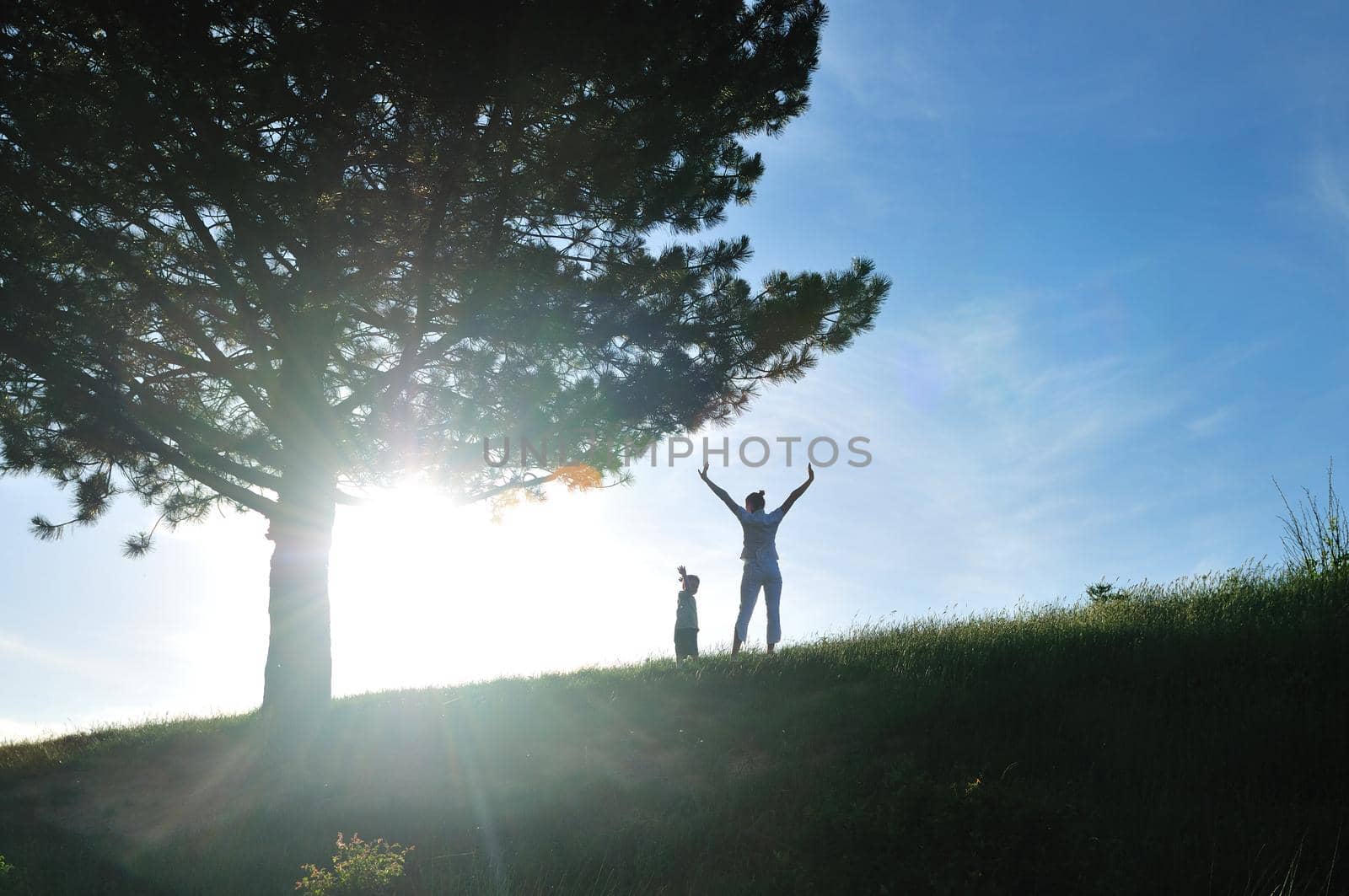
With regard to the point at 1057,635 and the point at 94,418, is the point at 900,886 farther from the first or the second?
the point at 94,418

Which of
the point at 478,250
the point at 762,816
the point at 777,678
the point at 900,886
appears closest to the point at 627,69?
the point at 478,250

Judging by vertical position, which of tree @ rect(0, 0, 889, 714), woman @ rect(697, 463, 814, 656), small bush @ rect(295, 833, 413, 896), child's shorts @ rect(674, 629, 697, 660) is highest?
tree @ rect(0, 0, 889, 714)

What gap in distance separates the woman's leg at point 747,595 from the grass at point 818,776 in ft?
1.60

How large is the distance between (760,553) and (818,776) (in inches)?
158

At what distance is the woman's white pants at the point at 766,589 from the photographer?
1157cm

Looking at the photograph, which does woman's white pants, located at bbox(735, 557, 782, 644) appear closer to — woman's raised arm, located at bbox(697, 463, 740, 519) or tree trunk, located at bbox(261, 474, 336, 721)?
woman's raised arm, located at bbox(697, 463, 740, 519)

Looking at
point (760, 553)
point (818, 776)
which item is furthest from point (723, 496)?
point (818, 776)

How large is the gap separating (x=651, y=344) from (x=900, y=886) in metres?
7.33

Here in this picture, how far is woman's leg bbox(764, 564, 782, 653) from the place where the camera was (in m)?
11.6

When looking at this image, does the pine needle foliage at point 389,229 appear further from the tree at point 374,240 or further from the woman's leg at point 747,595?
the woman's leg at point 747,595

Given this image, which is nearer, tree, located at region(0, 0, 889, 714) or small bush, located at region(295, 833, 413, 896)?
small bush, located at region(295, 833, 413, 896)

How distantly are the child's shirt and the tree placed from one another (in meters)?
2.31

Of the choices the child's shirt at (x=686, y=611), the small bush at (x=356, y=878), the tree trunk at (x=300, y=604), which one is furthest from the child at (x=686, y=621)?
the small bush at (x=356, y=878)

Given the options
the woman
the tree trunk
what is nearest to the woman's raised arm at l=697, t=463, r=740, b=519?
the woman
